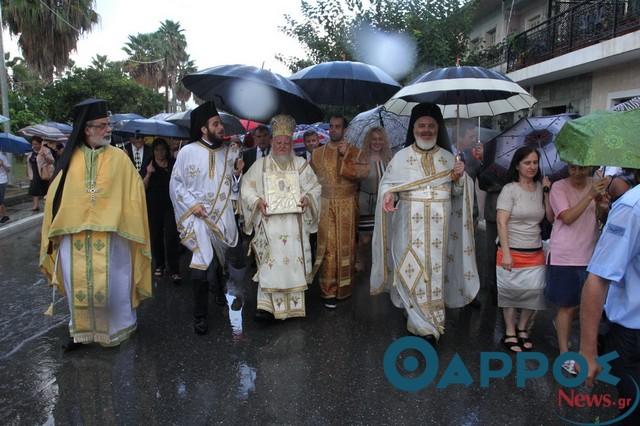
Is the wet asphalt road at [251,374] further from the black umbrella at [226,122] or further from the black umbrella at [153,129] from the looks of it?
the black umbrella at [226,122]

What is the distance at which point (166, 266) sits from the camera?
20.6 ft

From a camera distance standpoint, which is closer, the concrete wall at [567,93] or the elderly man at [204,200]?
the elderly man at [204,200]

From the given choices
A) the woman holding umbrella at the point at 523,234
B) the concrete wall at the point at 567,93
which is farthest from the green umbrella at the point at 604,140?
the concrete wall at the point at 567,93

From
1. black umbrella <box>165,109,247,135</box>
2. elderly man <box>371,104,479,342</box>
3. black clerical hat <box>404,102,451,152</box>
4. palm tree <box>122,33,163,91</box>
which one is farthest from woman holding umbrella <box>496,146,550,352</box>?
palm tree <box>122,33,163,91</box>

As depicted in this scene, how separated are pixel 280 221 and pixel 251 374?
1.49 meters

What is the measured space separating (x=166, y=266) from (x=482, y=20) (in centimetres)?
1592

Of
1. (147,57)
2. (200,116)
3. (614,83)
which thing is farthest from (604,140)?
(147,57)

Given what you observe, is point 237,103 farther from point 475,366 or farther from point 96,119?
point 475,366

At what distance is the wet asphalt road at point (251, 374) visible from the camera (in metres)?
3.06

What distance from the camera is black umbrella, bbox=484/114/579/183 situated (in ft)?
13.6

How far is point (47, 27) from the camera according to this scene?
1917 cm

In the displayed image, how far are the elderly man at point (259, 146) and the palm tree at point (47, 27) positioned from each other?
16870 mm

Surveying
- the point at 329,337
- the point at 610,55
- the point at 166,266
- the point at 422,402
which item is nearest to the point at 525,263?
the point at 422,402

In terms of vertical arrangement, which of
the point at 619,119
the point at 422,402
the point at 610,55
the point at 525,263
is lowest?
the point at 422,402
